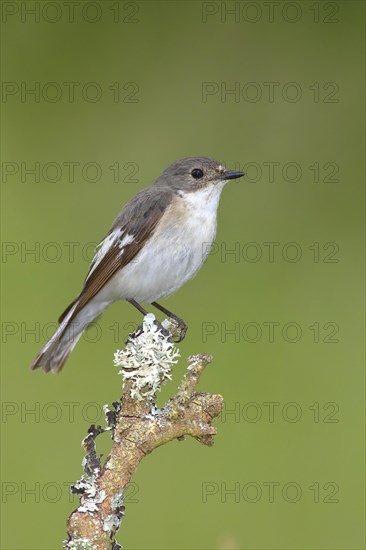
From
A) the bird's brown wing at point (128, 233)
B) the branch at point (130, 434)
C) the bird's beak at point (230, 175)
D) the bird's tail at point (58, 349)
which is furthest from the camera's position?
Answer: the bird's beak at point (230, 175)

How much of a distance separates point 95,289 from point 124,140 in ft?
6.33

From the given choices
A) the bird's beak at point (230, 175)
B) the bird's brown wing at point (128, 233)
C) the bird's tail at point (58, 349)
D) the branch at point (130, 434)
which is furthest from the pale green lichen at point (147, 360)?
the bird's beak at point (230, 175)

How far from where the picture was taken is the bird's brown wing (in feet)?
10.8

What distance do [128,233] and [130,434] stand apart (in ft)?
5.13

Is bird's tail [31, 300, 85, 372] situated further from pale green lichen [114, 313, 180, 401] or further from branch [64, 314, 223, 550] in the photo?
branch [64, 314, 223, 550]

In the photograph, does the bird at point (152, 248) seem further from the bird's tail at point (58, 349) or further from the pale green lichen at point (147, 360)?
the pale green lichen at point (147, 360)

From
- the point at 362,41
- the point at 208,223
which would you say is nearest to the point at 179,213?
the point at 208,223

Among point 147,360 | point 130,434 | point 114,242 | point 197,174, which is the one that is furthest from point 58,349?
point 130,434

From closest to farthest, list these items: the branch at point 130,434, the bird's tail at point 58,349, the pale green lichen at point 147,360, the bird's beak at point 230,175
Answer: the branch at point 130,434 < the pale green lichen at point 147,360 < the bird's tail at point 58,349 < the bird's beak at point 230,175

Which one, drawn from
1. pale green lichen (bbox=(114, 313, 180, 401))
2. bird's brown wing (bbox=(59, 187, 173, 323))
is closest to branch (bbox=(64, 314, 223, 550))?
pale green lichen (bbox=(114, 313, 180, 401))

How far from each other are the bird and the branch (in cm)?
120

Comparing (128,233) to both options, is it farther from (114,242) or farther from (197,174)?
(197,174)

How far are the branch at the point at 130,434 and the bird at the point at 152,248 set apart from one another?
1203 mm

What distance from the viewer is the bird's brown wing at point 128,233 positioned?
330 centimetres
